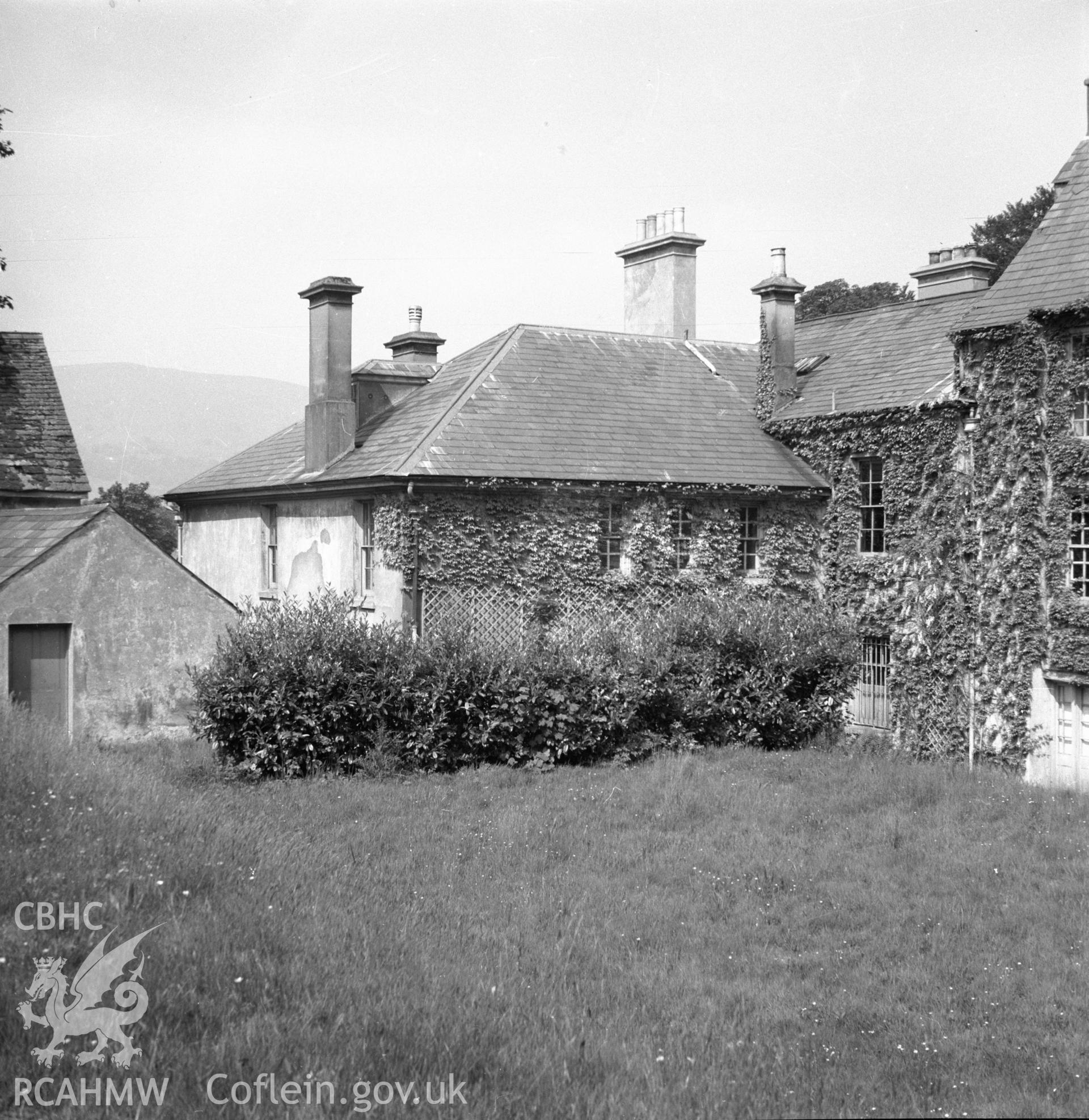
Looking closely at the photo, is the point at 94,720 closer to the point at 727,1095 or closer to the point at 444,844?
the point at 444,844

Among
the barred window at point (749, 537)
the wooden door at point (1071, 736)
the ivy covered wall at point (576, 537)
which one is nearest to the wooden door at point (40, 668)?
the ivy covered wall at point (576, 537)

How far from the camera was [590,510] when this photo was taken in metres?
24.8

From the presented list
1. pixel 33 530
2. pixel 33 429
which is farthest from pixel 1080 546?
pixel 33 429

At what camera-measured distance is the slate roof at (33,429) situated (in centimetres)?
2512

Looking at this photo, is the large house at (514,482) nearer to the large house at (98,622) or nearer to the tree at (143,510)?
the large house at (98,622)

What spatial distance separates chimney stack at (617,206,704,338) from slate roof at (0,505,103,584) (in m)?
16.6

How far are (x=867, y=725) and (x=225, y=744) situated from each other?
13.1 metres

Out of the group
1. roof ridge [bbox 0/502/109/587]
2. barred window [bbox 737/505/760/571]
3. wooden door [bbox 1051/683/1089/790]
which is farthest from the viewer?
barred window [bbox 737/505/760/571]

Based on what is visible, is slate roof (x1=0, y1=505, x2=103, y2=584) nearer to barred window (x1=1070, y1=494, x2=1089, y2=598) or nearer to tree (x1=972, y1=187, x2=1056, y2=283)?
barred window (x1=1070, y1=494, x2=1089, y2=598)

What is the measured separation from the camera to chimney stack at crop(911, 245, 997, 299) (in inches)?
1151

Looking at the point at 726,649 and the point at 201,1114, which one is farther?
the point at 726,649

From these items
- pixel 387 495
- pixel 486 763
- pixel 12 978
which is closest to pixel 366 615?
pixel 387 495

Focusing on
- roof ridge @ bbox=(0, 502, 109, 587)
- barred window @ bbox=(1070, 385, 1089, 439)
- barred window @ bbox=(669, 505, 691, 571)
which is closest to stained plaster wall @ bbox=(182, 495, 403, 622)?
roof ridge @ bbox=(0, 502, 109, 587)

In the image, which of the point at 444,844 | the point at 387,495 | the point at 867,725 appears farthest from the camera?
the point at 867,725
